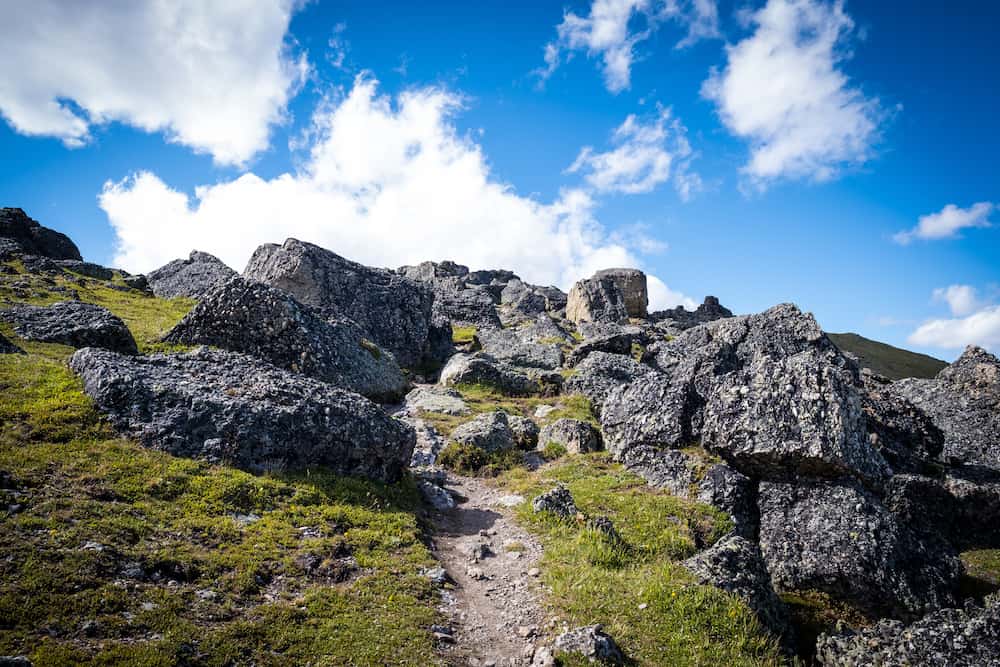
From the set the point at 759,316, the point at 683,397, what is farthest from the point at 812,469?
the point at 759,316

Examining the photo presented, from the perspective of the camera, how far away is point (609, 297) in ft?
274

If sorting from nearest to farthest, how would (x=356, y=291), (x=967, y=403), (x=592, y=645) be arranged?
1. (x=592, y=645)
2. (x=967, y=403)
3. (x=356, y=291)

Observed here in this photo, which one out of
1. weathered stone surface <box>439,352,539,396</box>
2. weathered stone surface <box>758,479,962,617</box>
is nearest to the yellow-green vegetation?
weathered stone surface <box>758,479,962,617</box>

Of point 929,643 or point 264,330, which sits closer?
point 929,643

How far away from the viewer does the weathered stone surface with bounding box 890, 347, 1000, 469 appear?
2462 cm

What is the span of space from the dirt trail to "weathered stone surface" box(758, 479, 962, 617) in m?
8.50

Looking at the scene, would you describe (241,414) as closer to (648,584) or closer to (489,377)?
(648,584)

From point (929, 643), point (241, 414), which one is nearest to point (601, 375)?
point (241, 414)

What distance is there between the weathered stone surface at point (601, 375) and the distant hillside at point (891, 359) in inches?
4467

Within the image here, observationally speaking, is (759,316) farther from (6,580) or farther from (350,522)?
(6,580)

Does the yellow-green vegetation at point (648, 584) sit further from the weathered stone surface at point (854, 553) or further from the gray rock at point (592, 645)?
the weathered stone surface at point (854, 553)

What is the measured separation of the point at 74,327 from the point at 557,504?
2301 centimetres

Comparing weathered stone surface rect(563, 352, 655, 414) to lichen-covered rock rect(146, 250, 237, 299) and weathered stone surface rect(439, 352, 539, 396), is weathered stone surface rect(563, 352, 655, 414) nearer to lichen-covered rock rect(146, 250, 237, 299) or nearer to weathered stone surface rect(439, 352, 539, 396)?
weathered stone surface rect(439, 352, 539, 396)

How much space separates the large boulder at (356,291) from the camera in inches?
1533
